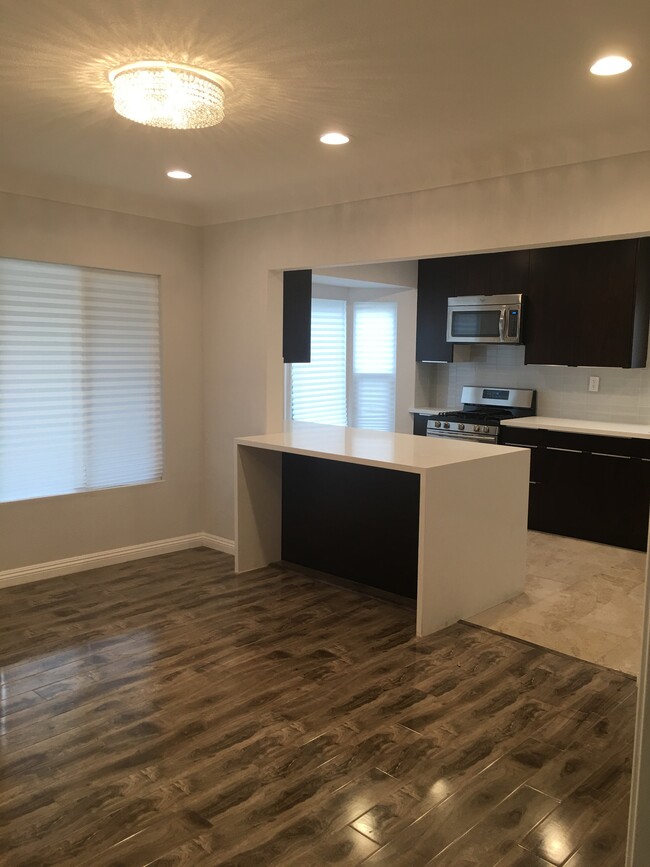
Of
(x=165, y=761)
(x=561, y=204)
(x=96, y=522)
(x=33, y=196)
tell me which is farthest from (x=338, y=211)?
(x=165, y=761)

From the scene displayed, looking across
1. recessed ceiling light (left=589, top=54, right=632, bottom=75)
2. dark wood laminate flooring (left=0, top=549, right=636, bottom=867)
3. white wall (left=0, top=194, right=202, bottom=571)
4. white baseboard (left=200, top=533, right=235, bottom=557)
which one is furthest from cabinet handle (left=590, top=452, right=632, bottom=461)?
recessed ceiling light (left=589, top=54, right=632, bottom=75)

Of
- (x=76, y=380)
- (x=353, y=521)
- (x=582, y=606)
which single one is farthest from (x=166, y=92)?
(x=582, y=606)

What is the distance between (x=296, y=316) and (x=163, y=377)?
103cm

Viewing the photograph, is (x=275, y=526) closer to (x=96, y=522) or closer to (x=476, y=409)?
(x=96, y=522)

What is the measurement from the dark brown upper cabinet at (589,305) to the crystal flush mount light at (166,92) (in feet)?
12.3

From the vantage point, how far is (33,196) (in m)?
4.29

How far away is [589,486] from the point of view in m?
5.43

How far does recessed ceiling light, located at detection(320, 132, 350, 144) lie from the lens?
324 centimetres

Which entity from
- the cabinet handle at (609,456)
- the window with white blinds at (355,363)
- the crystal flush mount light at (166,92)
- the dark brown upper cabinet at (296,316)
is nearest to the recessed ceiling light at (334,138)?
the crystal flush mount light at (166,92)

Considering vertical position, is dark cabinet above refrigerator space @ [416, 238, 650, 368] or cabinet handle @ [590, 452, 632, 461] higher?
dark cabinet above refrigerator space @ [416, 238, 650, 368]

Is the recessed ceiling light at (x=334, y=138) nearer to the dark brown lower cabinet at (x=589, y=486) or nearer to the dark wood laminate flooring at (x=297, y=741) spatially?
the dark wood laminate flooring at (x=297, y=741)

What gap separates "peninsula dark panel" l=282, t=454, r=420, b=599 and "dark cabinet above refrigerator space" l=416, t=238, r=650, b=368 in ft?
7.48

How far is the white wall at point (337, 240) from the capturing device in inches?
130

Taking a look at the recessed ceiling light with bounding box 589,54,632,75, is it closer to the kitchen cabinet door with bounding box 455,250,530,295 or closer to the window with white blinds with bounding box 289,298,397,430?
the kitchen cabinet door with bounding box 455,250,530,295
